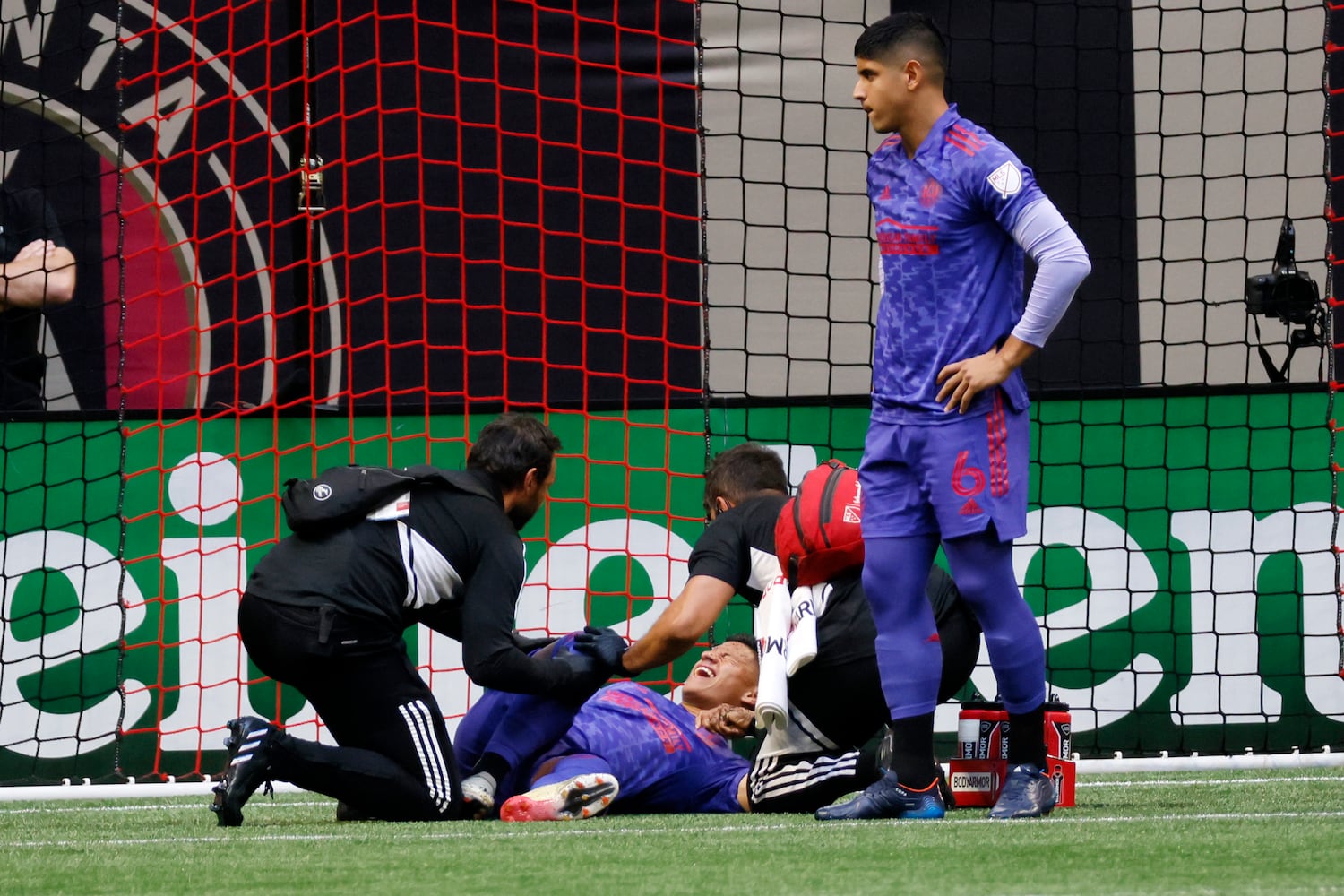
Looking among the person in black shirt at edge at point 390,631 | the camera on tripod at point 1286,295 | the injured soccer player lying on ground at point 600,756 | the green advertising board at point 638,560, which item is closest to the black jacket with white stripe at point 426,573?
the person in black shirt at edge at point 390,631

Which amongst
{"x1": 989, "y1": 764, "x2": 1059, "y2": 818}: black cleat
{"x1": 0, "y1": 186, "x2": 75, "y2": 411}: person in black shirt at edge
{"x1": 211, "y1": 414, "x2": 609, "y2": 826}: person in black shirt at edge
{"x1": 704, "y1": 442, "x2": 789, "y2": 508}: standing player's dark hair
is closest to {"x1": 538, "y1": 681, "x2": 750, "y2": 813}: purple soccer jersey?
{"x1": 211, "y1": 414, "x2": 609, "y2": 826}: person in black shirt at edge

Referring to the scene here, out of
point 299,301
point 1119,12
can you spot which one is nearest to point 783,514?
point 299,301

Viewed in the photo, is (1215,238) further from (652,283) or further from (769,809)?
(769,809)

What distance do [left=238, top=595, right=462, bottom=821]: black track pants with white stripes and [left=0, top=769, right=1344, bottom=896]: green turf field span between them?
138 millimetres

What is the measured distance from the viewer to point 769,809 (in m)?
4.40

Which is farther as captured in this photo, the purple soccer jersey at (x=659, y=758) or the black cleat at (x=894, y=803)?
the purple soccer jersey at (x=659, y=758)

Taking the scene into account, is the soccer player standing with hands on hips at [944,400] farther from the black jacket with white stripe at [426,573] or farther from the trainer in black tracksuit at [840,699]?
the black jacket with white stripe at [426,573]

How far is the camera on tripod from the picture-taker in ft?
20.4

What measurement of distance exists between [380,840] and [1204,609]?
340 cm

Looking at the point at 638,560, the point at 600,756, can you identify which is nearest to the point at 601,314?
the point at 638,560

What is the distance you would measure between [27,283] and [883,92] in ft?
11.6

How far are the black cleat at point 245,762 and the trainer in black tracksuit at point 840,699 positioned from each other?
3.78ft

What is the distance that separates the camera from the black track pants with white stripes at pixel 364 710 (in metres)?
4.24

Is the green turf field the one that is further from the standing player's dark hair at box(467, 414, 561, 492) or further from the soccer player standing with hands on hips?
the standing player's dark hair at box(467, 414, 561, 492)
